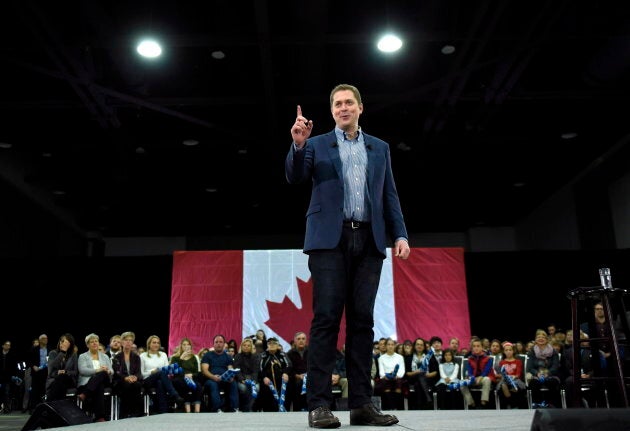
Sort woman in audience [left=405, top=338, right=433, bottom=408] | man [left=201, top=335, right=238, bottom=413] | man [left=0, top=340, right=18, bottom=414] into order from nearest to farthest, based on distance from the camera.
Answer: man [left=201, top=335, right=238, bottom=413] → woman in audience [left=405, top=338, right=433, bottom=408] → man [left=0, top=340, right=18, bottom=414]

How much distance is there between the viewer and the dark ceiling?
20.7 feet

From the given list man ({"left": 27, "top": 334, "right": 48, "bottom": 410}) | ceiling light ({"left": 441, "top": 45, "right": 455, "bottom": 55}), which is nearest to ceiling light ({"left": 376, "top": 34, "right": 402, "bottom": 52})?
ceiling light ({"left": 441, "top": 45, "right": 455, "bottom": 55})

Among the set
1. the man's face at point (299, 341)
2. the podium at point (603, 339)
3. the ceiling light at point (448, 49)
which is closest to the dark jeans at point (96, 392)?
the man's face at point (299, 341)

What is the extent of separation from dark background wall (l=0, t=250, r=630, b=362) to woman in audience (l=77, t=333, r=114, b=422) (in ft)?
17.4

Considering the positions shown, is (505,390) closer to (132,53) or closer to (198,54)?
(198,54)

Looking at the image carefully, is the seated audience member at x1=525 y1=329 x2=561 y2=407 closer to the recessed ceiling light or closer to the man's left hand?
the recessed ceiling light

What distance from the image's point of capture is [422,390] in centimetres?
749

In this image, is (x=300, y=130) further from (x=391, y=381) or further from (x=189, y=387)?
(x=391, y=381)

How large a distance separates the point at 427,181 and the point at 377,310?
9.57ft

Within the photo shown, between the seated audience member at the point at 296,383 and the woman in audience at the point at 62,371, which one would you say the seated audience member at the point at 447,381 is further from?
the woman in audience at the point at 62,371

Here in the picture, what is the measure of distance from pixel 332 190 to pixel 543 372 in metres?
5.98

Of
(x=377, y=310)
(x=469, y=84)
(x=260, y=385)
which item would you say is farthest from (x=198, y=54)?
(x=377, y=310)

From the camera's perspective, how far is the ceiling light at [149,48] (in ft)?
21.1

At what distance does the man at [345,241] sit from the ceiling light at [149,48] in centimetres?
493
